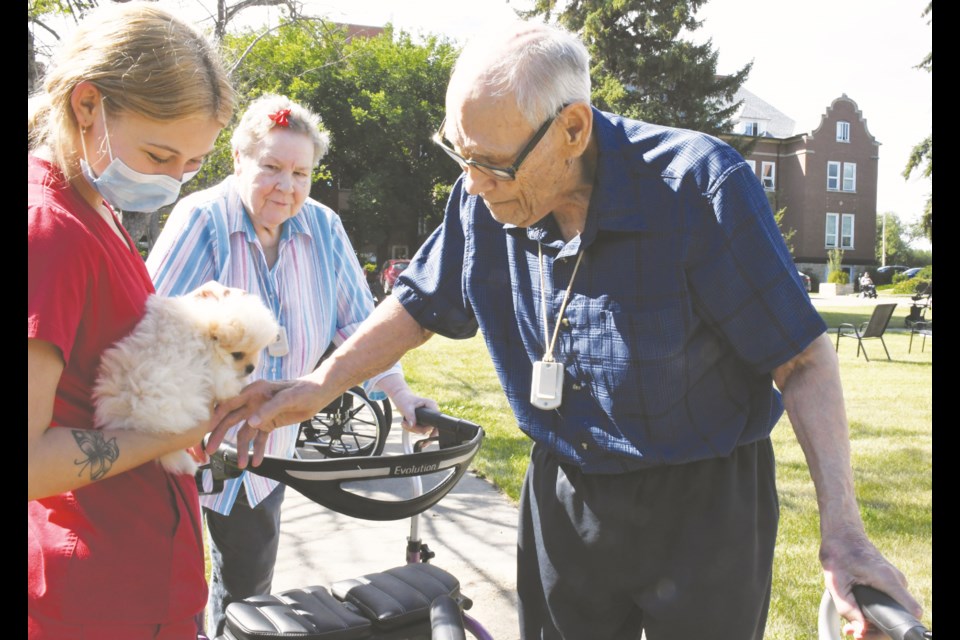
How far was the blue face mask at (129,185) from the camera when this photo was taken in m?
1.50

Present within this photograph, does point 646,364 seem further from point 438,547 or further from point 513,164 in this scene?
point 438,547

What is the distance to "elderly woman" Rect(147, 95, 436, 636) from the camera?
8.54ft

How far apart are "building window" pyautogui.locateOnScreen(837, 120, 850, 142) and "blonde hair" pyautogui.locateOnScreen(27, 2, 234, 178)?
55.1 m

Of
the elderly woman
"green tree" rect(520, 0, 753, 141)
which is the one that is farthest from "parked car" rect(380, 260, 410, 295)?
the elderly woman

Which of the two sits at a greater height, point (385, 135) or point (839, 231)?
point (385, 135)

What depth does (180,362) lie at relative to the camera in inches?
64.4

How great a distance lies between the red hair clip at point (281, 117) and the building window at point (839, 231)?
169 ft

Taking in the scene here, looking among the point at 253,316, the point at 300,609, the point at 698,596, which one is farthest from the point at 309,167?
the point at 698,596

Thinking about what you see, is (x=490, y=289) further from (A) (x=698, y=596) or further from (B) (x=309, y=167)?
(B) (x=309, y=167)

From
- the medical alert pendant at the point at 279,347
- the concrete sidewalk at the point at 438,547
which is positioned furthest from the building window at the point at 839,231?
the medical alert pendant at the point at 279,347

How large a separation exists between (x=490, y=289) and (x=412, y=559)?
931mm

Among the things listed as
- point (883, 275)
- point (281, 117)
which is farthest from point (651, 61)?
point (883, 275)

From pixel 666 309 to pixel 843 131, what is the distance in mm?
55658
